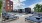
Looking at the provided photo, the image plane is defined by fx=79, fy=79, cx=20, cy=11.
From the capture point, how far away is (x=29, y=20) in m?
1.19

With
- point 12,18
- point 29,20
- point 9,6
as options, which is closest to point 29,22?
point 29,20

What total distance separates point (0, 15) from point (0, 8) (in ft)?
0.37

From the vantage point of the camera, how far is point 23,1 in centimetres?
125

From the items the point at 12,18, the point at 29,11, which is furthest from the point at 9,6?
the point at 29,11

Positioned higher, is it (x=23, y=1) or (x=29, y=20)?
(x=23, y=1)

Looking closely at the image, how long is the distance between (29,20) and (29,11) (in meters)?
0.14

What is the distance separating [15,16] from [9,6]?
0.61 ft

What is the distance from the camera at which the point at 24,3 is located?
4.08 feet

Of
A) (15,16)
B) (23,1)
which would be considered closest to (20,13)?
(15,16)

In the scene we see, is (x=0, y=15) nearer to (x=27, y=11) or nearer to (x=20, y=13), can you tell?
(x=20, y=13)

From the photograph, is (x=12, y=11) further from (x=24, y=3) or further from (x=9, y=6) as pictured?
(x=24, y=3)

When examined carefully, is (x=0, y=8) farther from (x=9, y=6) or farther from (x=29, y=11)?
(x=29, y=11)

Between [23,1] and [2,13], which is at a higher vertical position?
[23,1]

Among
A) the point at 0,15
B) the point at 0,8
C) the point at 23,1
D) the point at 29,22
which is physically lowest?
the point at 29,22
